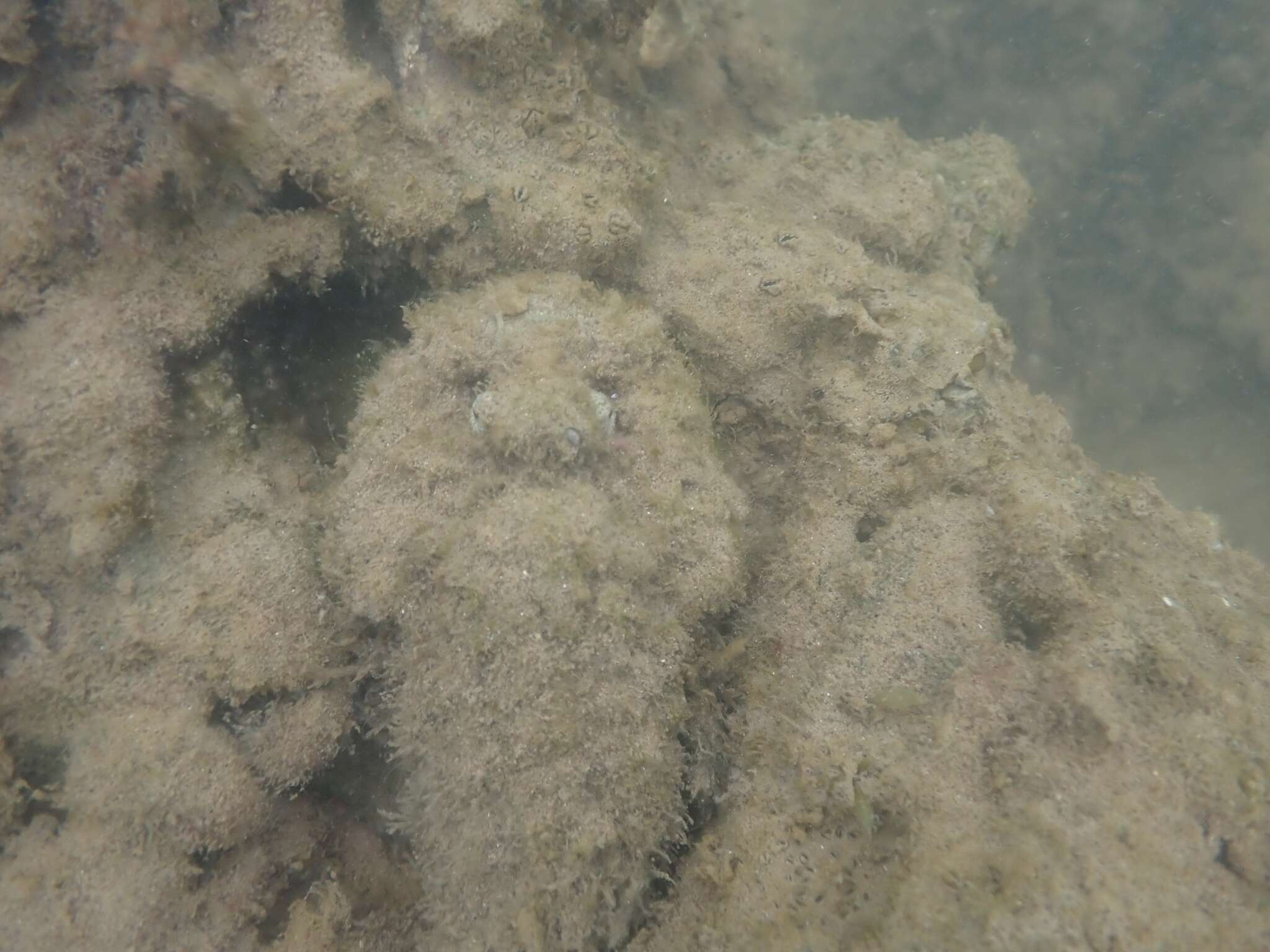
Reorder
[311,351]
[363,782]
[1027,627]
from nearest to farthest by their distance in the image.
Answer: [1027,627] → [363,782] → [311,351]

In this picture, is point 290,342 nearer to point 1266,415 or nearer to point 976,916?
point 976,916

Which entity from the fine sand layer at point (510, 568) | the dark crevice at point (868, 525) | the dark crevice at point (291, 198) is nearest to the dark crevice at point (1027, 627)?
the fine sand layer at point (510, 568)

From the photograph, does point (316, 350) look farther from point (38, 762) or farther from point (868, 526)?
point (868, 526)

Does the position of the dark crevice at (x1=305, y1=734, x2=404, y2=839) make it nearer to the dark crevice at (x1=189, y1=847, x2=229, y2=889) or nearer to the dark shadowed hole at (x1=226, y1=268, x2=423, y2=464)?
the dark crevice at (x1=189, y1=847, x2=229, y2=889)

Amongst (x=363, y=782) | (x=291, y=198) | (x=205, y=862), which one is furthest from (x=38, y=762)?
(x=291, y=198)

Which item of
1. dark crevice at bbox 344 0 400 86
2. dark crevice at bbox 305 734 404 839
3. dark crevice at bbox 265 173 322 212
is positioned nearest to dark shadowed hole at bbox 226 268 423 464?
dark crevice at bbox 265 173 322 212

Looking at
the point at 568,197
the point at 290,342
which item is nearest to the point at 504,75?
the point at 568,197
